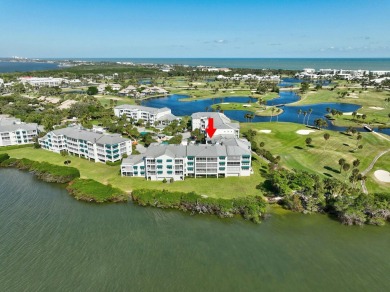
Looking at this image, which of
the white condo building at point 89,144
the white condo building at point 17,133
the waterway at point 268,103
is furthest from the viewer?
the waterway at point 268,103

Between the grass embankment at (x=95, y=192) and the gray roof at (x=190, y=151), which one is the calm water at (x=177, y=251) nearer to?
the grass embankment at (x=95, y=192)

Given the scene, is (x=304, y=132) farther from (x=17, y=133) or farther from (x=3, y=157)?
(x=17, y=133)

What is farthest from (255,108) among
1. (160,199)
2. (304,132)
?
(160,199)

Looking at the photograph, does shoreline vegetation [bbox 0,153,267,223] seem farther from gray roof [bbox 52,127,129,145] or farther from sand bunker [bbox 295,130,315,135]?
sand bunker [bbox 295,130,315,135]

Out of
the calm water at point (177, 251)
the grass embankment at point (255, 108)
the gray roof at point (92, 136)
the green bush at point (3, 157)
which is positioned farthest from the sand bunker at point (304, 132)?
the green bush at point (3, 157)

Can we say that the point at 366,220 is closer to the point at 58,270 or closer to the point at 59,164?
the point at 58,270

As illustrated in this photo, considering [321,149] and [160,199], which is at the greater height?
[321,149]

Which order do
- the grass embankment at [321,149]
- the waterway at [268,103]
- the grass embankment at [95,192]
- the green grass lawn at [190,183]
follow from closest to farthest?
the grass embankment at [95,192] → the green grass lawn at [190,183] → the grass embankment at [321,149] → the waterway at [268,103]

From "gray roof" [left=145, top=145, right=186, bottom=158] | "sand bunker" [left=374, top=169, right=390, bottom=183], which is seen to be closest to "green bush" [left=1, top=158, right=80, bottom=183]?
"gray roof" [left=145, top=145, right=186, bottom=158]
